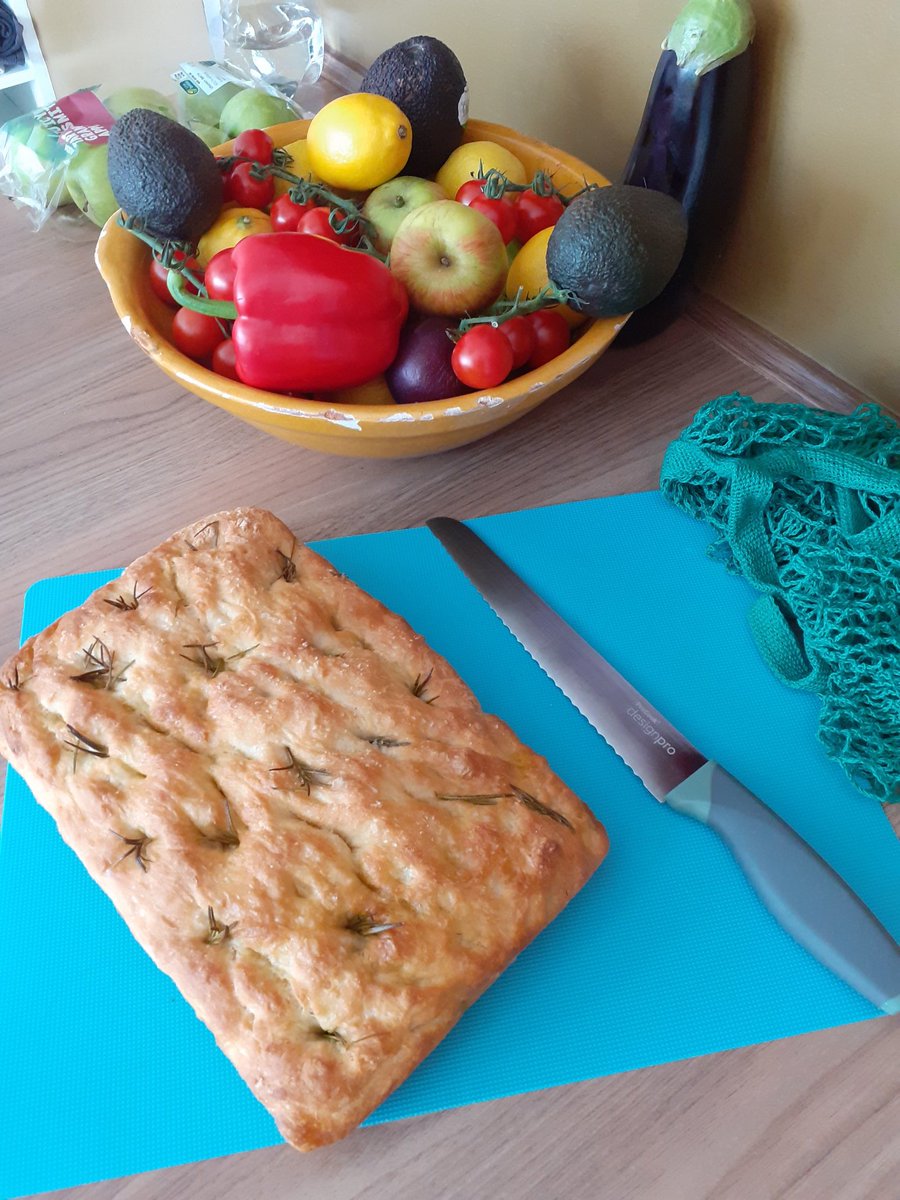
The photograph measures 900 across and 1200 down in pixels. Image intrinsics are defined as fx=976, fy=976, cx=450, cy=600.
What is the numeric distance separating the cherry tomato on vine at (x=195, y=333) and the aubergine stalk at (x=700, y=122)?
0.47 metres

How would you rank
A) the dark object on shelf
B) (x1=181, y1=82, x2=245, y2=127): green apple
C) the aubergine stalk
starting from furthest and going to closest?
the dark object on shelf
(x1=181, y1=82, x2=245, y2=127): green apple
the aubergine stalk

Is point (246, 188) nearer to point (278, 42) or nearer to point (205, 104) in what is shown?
point (205, 104)

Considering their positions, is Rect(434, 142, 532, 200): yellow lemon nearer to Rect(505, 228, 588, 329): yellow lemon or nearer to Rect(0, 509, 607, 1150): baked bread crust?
Rect(505, 228, 588, 329): yellow lemon

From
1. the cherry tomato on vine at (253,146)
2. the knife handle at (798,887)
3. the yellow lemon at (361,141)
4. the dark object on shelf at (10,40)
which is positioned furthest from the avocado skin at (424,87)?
the dark object on shelf at (10,40)

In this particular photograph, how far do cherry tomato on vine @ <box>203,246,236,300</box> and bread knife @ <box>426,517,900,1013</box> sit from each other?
292 mm

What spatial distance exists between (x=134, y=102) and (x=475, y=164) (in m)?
0.53

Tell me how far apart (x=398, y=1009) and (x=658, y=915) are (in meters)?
0.22

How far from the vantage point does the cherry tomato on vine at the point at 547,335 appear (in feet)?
3.16

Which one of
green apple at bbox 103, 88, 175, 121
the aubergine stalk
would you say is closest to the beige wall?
the aubergine stalk

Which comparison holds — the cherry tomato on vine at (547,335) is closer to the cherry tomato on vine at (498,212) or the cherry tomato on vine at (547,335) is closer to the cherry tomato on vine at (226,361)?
the cherry tomato on vine at (498,212)

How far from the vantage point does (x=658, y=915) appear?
2.40 ft

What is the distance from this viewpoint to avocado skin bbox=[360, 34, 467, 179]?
1.05 m

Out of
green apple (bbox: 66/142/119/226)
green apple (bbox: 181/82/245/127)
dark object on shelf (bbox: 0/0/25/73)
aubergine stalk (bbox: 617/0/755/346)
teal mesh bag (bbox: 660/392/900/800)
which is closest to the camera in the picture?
teal mesh bag (bbox: 660/392/900/800)

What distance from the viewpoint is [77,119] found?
1278mm
